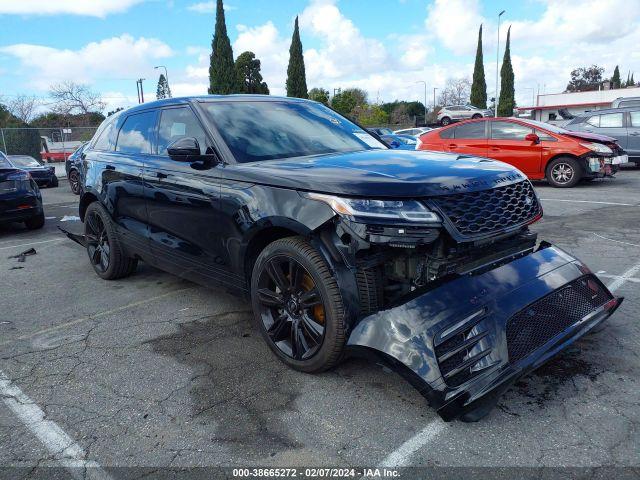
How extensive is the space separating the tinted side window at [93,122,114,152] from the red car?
22.6ft

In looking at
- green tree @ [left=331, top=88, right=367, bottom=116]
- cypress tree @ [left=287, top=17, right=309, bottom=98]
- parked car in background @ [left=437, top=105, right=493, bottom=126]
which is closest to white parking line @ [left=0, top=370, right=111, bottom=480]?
parked car in background @ [left=437, top=105, right=493, bottom=126]

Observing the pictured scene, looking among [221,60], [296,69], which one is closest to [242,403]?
[221,60]

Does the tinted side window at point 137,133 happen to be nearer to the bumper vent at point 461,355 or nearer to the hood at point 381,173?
the hood at point 381,173

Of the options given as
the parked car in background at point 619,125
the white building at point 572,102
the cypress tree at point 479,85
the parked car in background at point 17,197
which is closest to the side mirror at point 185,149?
the parked car in background at point 17,197

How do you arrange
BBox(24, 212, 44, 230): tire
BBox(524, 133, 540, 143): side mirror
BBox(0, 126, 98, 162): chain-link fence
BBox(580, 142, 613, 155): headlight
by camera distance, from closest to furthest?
1. BBox(24, 212, 44, 230): tire
2. BBox(580, 142, 613, 155): headlight
3. BBox(524, 133, 540, 143): side mirror
4. BBox(0, 126, 98, 162): chain-link fence

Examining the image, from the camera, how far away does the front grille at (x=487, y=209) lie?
2.68m

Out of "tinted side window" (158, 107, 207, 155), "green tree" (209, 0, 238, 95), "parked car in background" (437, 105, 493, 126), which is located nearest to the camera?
"tinted side window" (158, 107, 207, 155)

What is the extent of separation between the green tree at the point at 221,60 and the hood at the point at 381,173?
3472cm

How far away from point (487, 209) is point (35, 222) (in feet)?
27.2

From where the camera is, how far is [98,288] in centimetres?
511

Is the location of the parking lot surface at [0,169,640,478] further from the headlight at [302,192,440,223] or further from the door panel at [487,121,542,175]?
the door panel at [487,121,542,175]

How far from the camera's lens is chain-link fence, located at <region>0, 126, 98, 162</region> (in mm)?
24188

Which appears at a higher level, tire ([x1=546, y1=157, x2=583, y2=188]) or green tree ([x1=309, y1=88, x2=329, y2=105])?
green tree ([x1=309, y1=88, x2=329, y2=105])

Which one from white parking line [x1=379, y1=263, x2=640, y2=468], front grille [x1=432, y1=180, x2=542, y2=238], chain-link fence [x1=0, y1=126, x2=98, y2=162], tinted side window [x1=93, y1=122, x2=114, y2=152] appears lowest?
white parking line [x1=379, y1=263, x2=640, y2=468]
